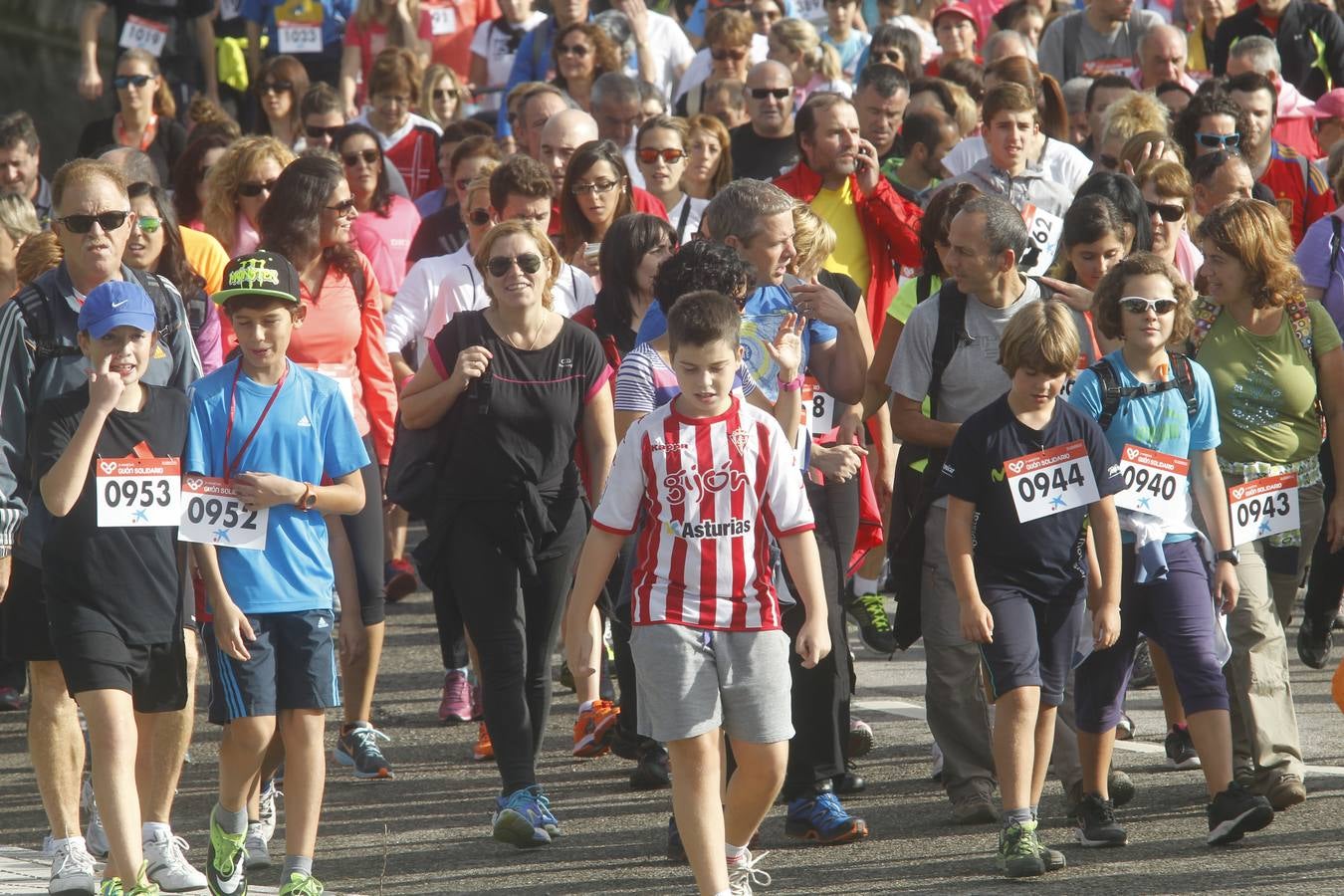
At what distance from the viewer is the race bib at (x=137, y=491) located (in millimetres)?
5703

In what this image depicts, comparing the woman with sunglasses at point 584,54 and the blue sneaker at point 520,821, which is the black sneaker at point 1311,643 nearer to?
the blue sneaker at point 520,821

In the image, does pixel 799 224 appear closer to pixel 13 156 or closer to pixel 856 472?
pixel 856 472

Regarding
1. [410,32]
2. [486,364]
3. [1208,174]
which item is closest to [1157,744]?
[1208,174]

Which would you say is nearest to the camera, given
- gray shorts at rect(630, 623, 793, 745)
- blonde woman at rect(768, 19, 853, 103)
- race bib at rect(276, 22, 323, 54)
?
gray shorts at rect(630, 623, 793, 745)

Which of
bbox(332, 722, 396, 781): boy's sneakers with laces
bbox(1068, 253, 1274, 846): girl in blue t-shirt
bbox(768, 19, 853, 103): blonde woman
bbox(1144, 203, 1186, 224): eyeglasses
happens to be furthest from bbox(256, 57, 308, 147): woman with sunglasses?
bbox(1068, 253, 1274, 846): girl in blue t-shirt

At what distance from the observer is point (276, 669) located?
5777 millimetres

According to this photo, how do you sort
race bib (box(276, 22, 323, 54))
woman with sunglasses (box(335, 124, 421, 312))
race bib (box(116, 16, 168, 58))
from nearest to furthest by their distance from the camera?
woman with sunglasses (box(335, 124, 421, 312)) → race bib (box(116, 16, 168, 58)) → race bib (box(276, 22, 323, 54))

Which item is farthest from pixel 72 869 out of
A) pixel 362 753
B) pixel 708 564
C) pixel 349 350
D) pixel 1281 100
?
pixel 1281 100

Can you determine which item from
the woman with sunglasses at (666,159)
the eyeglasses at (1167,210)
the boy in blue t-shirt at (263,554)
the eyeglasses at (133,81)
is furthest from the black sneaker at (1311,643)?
the eyeglasses at (133,81)

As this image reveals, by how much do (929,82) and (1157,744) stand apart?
4.79 m

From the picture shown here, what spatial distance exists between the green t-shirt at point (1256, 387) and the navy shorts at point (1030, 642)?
116 cm

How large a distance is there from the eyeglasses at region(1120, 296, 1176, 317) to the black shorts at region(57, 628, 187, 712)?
300cm

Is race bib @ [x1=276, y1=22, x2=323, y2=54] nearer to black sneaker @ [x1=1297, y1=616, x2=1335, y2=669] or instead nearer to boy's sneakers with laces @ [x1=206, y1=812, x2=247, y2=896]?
black sneaker @ [x1=1297, y1=616, x2=1335, y2=669]

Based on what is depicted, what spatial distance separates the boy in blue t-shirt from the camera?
569cm
